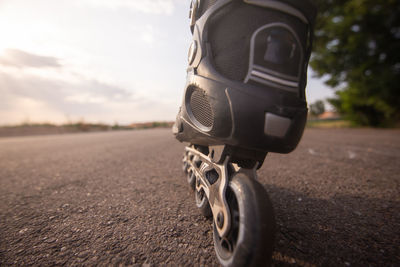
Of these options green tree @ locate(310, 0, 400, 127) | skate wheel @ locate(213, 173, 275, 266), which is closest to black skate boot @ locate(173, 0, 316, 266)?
skate wheel @ locate(213, 173, 275, 266)

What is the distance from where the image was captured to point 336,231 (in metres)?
0.82

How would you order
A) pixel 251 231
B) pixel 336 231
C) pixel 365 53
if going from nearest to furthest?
1. pixel 251 231
2. pixel 336 231
3. pixel 365 53

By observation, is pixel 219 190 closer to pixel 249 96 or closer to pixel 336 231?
pixel 249 96

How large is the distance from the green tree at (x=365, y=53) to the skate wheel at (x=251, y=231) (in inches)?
477

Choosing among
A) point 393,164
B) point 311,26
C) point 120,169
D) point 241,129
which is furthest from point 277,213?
point 393,164

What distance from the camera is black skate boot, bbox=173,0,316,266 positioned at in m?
0.56

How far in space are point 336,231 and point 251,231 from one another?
2.08 ft

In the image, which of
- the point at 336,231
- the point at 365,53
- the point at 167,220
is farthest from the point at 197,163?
the point at 365,53

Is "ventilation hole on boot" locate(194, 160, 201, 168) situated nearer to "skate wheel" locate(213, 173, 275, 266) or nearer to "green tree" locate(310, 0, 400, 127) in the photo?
"skate wheel" locate(213, 173, 275, 266)

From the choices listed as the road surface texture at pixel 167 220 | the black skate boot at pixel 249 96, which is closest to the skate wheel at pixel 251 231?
the black skate boot at pixel 249 96

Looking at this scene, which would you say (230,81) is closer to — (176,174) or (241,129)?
(241,129)

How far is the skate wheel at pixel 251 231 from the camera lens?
506 millimetres

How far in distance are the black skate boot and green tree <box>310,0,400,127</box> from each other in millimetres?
11691

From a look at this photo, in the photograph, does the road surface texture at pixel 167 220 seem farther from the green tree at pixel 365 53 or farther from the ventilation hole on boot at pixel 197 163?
the green tree at pixel 365 53
